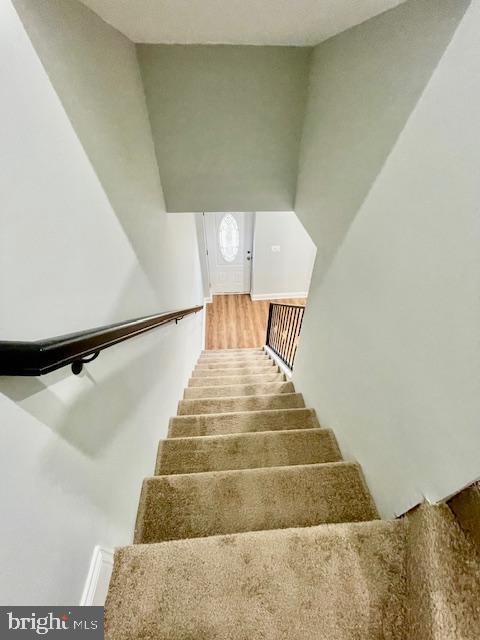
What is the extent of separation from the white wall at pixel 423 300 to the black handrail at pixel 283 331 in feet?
6.11

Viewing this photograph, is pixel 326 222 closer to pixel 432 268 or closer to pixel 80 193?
pixel 432 268

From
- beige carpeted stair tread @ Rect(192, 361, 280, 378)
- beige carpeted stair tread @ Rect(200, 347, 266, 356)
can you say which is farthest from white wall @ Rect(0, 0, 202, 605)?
beige carpeted stair tread @ Rect(200, 347, 266, 356)

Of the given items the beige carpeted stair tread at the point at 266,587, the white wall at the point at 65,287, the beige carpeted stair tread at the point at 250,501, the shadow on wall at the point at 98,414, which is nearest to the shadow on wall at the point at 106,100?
the white wall at the point at 65,287

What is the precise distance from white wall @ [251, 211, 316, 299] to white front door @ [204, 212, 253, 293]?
264 mm

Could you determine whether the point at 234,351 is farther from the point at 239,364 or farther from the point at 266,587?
the point at 266,587

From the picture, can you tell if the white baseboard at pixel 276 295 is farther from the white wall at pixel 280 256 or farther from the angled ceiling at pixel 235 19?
the angled ceiling at pixel 235 19

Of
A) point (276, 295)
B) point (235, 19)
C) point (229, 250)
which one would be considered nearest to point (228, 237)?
point (229, 250)

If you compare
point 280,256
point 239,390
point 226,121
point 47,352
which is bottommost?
point 47,352

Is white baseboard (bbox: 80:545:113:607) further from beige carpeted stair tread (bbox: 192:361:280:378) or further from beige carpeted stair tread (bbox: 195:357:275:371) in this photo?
beige carpeted stair tread (bbox: 195:357:275:371)

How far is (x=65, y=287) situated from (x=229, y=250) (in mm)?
5106

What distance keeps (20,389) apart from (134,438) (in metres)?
0.68

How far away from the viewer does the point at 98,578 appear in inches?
27.5

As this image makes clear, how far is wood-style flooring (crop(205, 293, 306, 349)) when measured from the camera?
16.3 feet

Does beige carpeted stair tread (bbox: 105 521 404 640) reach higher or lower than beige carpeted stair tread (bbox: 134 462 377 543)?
lower
